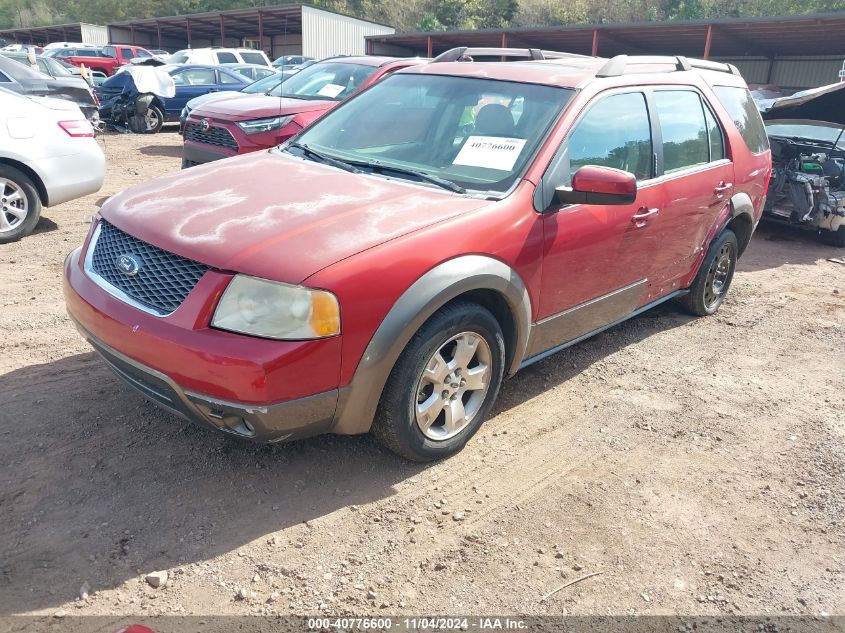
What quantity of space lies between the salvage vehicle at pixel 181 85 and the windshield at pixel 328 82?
22.7ft

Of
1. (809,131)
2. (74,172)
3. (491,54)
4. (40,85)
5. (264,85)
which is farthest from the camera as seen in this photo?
(40,85)

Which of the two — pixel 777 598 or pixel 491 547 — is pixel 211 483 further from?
pixel 777 598

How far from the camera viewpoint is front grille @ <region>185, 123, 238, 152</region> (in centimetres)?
770

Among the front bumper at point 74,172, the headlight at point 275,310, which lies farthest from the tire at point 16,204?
the headlight at point 275,310

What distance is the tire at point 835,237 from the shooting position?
8616 mm

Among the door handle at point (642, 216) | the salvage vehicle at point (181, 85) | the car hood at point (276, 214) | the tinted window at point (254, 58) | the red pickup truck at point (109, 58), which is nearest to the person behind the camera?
the car hood at point (276, 214)

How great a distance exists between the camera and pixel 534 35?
26547 millimetres

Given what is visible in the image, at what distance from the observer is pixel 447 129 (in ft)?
12.5

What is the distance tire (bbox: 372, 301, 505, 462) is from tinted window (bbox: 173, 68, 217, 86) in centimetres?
1440

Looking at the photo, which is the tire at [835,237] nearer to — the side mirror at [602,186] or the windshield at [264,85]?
the side mirror at [602,186]

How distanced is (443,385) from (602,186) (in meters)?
1.20

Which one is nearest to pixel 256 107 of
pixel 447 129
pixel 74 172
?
pixel 74 172

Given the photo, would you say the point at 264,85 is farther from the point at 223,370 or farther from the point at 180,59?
the point at 180,59

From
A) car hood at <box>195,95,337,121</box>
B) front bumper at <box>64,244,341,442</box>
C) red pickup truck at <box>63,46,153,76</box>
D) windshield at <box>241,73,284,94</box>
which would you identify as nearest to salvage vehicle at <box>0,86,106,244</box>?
car hood at <box>195,95,337,121</box>
